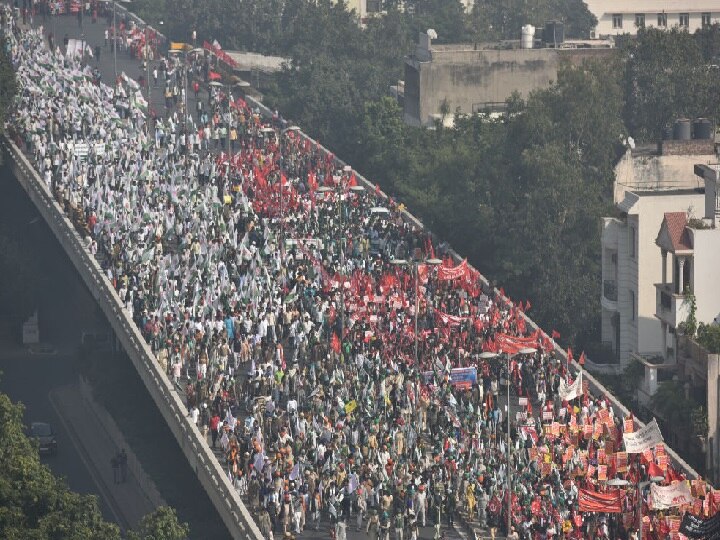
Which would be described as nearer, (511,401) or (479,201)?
(511,401)

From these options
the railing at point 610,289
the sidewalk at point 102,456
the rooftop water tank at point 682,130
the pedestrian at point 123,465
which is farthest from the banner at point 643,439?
the rooftop water tank at point 682,130

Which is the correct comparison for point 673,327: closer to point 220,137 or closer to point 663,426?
point 663,426

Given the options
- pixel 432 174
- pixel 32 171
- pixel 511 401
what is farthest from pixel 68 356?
pixel 511 401

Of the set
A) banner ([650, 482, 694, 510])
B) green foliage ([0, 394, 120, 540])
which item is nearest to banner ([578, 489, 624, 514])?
banner ([650, 482, 694, 510])

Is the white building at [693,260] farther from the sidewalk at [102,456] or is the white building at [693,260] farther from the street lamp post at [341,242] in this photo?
the sidewalk at [102,456]

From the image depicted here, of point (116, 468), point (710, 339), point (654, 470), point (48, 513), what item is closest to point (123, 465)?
point (116, 468)

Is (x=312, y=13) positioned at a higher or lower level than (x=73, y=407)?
higher

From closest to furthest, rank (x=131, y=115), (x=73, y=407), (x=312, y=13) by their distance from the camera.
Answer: (x=73, y=407), (x=131, y=115), (x=312, y=13)
